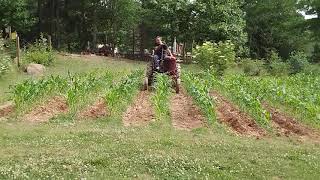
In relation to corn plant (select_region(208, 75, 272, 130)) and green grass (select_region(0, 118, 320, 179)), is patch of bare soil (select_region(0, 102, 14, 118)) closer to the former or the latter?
green grass (select_region(0, 118, 320, 179))

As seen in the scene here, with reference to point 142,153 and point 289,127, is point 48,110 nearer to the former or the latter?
point 142,153

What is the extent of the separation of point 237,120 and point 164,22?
78.6 ft

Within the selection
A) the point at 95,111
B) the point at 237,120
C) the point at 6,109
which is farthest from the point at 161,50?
the point at 6,109

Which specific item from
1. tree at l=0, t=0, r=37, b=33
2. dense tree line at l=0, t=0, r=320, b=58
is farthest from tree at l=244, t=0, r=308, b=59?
tree at l=0, t=0, r=37, b=33

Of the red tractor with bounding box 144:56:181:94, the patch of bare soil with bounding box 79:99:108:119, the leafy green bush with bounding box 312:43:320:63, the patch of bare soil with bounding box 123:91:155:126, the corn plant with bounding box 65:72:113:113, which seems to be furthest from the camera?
the leafy green bush with bounding box 312:43:320:63

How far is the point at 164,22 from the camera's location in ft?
112

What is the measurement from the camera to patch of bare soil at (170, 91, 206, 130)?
10382 mm

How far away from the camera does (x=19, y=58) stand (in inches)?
863

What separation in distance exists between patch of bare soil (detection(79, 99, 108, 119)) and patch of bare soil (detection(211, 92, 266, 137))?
2.50 meters

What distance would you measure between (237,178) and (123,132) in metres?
3.06

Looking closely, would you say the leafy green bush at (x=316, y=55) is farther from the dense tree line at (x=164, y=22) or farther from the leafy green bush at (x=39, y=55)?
the leafy green bush at (x=39, y=55)

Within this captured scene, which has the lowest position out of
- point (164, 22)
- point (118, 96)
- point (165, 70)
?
point (118, 96)

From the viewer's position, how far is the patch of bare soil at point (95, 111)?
35.9ft

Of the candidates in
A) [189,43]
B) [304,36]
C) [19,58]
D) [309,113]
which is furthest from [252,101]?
[304,36]
